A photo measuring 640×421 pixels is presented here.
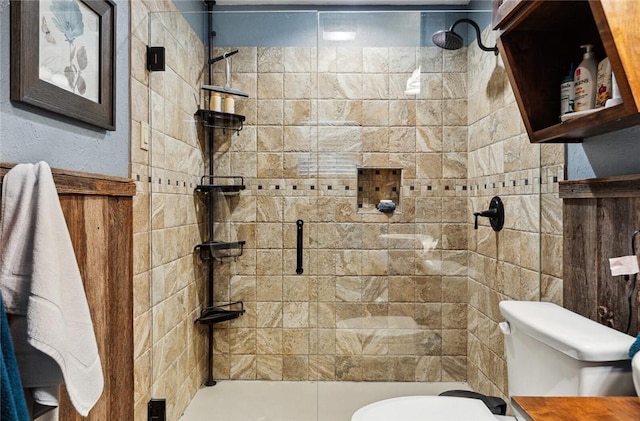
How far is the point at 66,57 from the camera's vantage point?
125cm

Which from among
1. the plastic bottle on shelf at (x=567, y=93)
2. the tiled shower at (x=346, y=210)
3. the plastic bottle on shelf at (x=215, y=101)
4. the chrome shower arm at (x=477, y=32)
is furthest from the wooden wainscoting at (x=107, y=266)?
the chrome shower arm at (x=477, y=32)

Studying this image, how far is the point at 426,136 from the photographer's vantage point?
94.0 inches

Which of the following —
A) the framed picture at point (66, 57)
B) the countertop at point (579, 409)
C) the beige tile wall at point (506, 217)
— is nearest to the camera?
the countertop at point (579, 409)

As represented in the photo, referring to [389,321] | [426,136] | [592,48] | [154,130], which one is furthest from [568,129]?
[154,130]

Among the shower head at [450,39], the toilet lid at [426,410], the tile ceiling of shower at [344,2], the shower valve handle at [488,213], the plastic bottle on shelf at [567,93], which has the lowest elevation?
the toilet lid at [426,410]

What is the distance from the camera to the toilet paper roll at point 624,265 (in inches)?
50.5

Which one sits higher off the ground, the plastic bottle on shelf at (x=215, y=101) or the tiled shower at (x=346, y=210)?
the plastic bottle on shelf at (x=215, y=101)

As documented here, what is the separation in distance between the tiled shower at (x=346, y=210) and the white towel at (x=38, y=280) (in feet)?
3.98

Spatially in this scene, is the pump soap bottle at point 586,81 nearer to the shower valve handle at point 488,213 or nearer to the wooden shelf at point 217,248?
the shower valve handle at point 488,213

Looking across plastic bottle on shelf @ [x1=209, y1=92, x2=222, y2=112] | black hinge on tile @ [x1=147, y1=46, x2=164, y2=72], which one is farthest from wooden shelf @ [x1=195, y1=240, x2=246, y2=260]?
black hinge on tile @ [x1=147, y1=46, x2=164, y2=72]

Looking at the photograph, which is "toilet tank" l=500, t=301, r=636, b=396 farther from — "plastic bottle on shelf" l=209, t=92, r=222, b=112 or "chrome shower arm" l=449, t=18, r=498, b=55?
"plastic bottle on shelf" l=209, t=92, r=222, b=112

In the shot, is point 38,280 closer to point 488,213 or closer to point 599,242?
point 599,242

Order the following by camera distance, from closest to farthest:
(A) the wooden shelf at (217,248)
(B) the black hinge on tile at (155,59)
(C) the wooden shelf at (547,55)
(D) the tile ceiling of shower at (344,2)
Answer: (C) the wooden shelf at (547,55)
(B) the black hinge on tile at (155,59)
(A) the wooden shelf at (217,248)
(D) the tile ceiling of shower at (344,2)

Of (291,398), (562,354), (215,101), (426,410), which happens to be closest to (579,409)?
(562,354)
